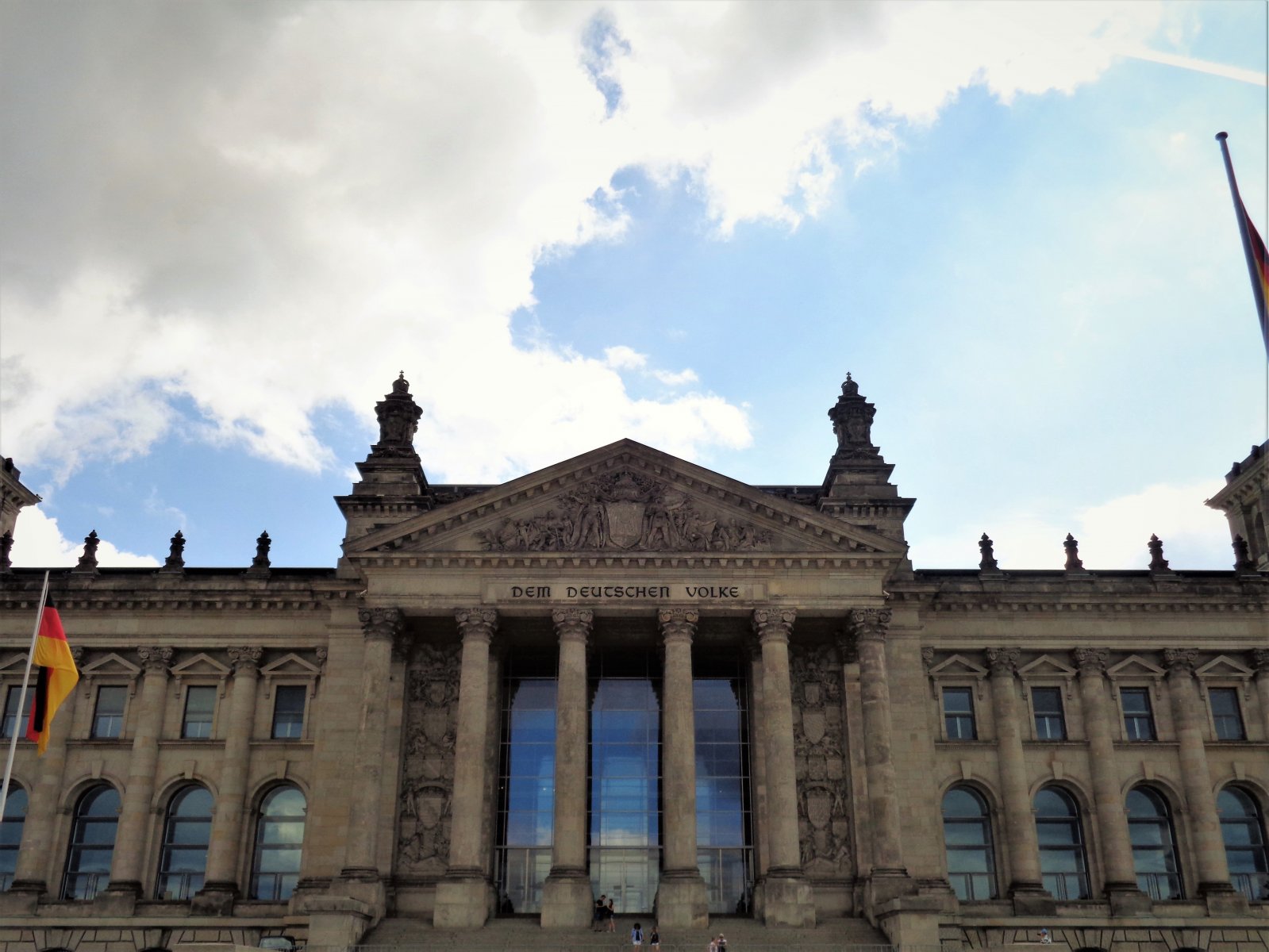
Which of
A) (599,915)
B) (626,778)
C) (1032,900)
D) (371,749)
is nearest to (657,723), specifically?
A: (626,778)

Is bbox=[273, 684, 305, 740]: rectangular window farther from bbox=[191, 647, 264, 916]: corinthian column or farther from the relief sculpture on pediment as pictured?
the relief sculpture on pediment

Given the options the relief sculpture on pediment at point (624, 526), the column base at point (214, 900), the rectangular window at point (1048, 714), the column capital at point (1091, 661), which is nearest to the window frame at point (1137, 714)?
the column capital at point (1091, 661)

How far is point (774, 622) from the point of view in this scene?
4350 cm

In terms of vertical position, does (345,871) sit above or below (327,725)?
below

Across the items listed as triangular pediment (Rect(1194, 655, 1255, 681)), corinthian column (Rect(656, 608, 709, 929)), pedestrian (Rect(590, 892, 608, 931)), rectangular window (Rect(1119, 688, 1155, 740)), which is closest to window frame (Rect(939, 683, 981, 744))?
rectangular window (Rect(1119, 688, 1155, 740))

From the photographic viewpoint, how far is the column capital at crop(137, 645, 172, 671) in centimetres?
4809

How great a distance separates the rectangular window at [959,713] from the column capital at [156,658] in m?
30.4

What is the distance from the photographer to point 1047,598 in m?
48.7

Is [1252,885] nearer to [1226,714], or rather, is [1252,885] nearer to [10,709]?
[1226,714]

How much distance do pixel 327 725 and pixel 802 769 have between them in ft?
57.3

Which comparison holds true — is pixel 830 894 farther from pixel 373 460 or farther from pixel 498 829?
pixel 373 460

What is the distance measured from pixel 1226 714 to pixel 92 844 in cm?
4419

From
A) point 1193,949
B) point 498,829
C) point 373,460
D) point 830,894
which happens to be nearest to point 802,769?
point 830,894

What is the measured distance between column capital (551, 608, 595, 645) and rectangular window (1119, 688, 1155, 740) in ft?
70.9
